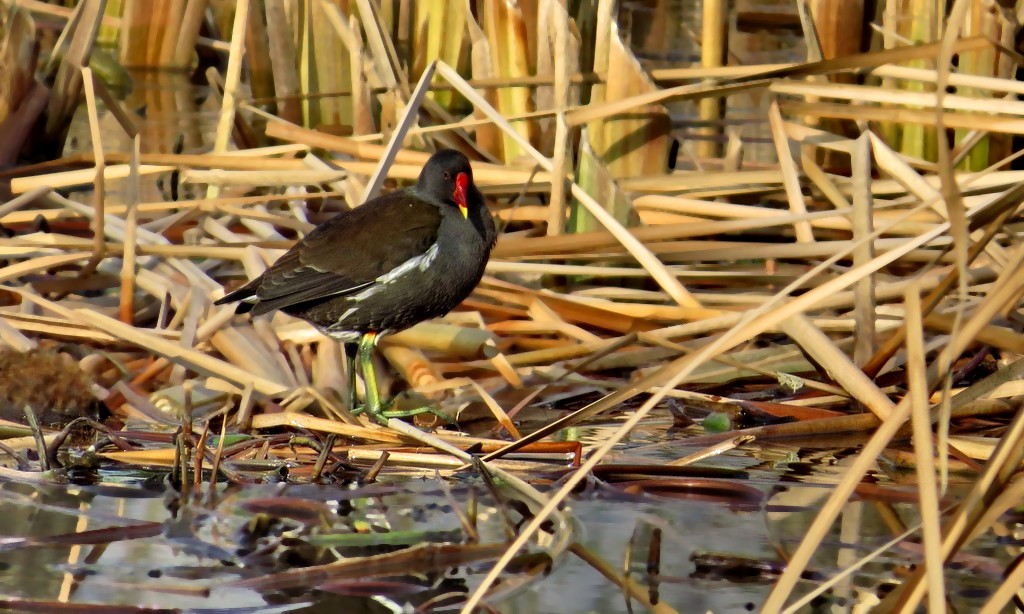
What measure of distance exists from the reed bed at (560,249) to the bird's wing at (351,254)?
0.21 metres

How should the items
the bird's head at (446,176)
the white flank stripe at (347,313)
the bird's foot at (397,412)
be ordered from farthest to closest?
the bird's head at (446,176) < the white flank stripe at (347,313) < the bird's foot at (397,412)

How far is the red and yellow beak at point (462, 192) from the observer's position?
11.1 ft

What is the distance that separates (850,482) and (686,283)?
2.20 meters

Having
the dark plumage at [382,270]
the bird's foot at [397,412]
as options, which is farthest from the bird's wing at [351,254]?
the bird's foot at [397,412]

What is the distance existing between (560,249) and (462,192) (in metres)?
0.49

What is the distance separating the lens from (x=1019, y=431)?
165 cm

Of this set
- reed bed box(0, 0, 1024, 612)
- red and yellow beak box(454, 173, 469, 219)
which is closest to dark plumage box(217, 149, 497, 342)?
red and yellow beak box(454, 173, 469, 219)

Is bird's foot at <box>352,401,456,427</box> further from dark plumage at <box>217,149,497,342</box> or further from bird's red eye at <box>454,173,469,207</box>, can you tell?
bird's red eye at <box>454,173,469,207</box>

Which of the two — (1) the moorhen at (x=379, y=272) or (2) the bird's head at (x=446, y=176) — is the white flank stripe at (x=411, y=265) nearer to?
(1) the moorhen at (x=379, y=272)

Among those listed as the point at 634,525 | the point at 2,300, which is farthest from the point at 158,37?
the point at 634,525

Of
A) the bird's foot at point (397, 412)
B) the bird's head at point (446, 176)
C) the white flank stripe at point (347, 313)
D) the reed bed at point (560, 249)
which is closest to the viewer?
the reed bed at point (560, 249)

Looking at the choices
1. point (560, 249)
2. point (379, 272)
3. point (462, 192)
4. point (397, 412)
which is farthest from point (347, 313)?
point (560, 249)

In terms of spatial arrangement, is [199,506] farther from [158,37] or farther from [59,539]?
[158,37]

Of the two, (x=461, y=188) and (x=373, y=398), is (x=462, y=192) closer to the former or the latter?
(x=461, y=188)
